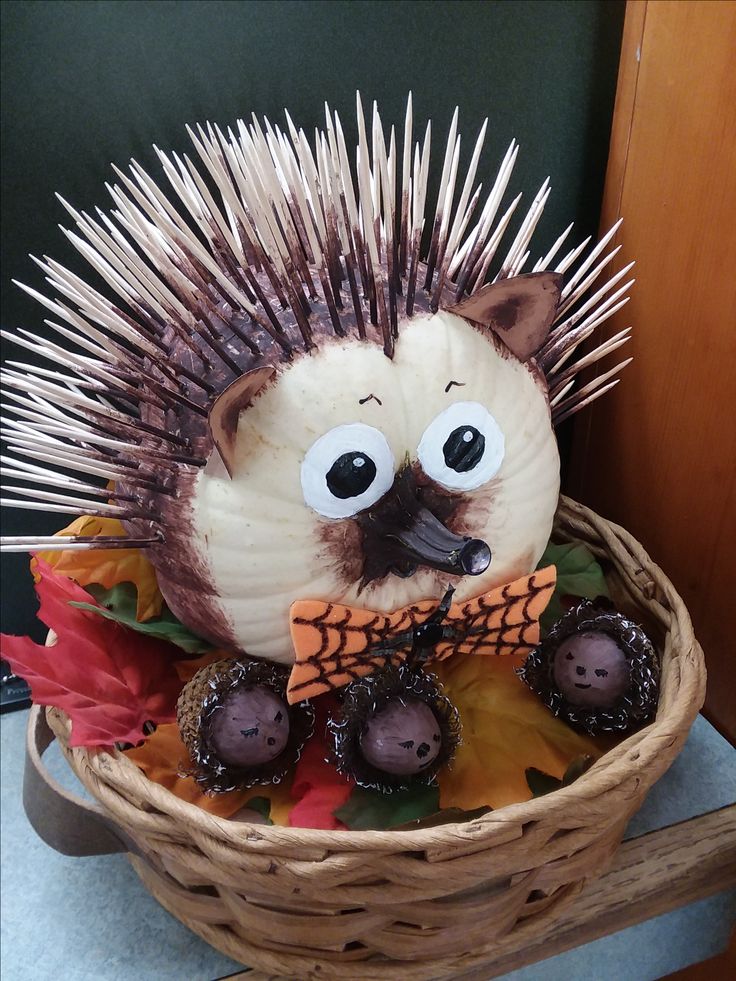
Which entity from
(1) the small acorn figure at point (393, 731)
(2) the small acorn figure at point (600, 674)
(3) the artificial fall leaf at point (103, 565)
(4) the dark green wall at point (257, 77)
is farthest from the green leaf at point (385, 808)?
(4) the dark green wall at point (257, 77)

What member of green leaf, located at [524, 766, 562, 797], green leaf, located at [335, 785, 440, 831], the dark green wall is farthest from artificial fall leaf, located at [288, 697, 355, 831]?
the dark green wall

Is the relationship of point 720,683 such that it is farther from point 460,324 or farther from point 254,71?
point 254,71

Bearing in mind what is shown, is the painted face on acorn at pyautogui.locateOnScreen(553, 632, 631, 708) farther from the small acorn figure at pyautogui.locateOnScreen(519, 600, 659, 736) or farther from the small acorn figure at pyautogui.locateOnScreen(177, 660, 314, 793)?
the small acorn figure at pyautogui.locateOnScreen(177, 660, 314, 793)

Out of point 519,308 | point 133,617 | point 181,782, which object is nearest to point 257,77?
point 519,308

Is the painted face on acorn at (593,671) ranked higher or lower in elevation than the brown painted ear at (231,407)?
lower

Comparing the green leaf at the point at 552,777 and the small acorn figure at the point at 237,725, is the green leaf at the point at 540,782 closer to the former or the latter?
the green leaf at the point at 552,777
